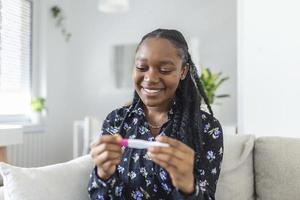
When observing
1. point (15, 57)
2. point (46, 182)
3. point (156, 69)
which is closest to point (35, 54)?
point (15, 57)

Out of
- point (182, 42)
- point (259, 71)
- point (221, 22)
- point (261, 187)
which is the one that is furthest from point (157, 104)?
point (221, 22)

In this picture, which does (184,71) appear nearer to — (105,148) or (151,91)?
(151,91)

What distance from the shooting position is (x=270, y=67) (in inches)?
72.2

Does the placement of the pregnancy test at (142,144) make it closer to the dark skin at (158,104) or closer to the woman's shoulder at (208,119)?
the dark skin at (158,104)

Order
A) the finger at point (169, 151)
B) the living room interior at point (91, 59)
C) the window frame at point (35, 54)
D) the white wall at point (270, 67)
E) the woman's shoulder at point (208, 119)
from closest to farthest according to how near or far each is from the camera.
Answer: the finger at point (169, 151) → the woman's shoulder at point (208, 119) → the white wall at point (270, 67) → the living room interior at point (91, 59) → the window frame at point (35, 54)

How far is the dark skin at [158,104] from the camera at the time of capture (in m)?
0.75

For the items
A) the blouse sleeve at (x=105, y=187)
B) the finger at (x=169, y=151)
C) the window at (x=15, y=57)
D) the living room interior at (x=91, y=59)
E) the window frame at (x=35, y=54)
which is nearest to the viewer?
the finger at (x=169, y=151)

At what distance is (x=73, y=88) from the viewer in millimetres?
3607

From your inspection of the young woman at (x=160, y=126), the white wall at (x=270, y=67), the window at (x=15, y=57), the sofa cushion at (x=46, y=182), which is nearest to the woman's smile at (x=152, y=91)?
the young woman at (x=160, y=126)

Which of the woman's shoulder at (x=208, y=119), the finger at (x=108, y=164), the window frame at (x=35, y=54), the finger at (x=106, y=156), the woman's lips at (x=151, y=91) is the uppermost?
the window frame at (x=35, y=54)

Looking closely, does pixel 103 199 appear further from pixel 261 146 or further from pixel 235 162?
pixel 261 146

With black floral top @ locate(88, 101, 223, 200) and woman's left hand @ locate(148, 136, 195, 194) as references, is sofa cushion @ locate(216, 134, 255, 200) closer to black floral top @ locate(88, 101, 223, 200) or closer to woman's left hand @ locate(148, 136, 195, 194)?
black floral top @ locate(88, 101, 223, 200)

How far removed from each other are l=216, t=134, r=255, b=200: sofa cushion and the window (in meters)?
2.09

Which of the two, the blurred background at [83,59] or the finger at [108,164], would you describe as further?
the blurred background at [83,59]
